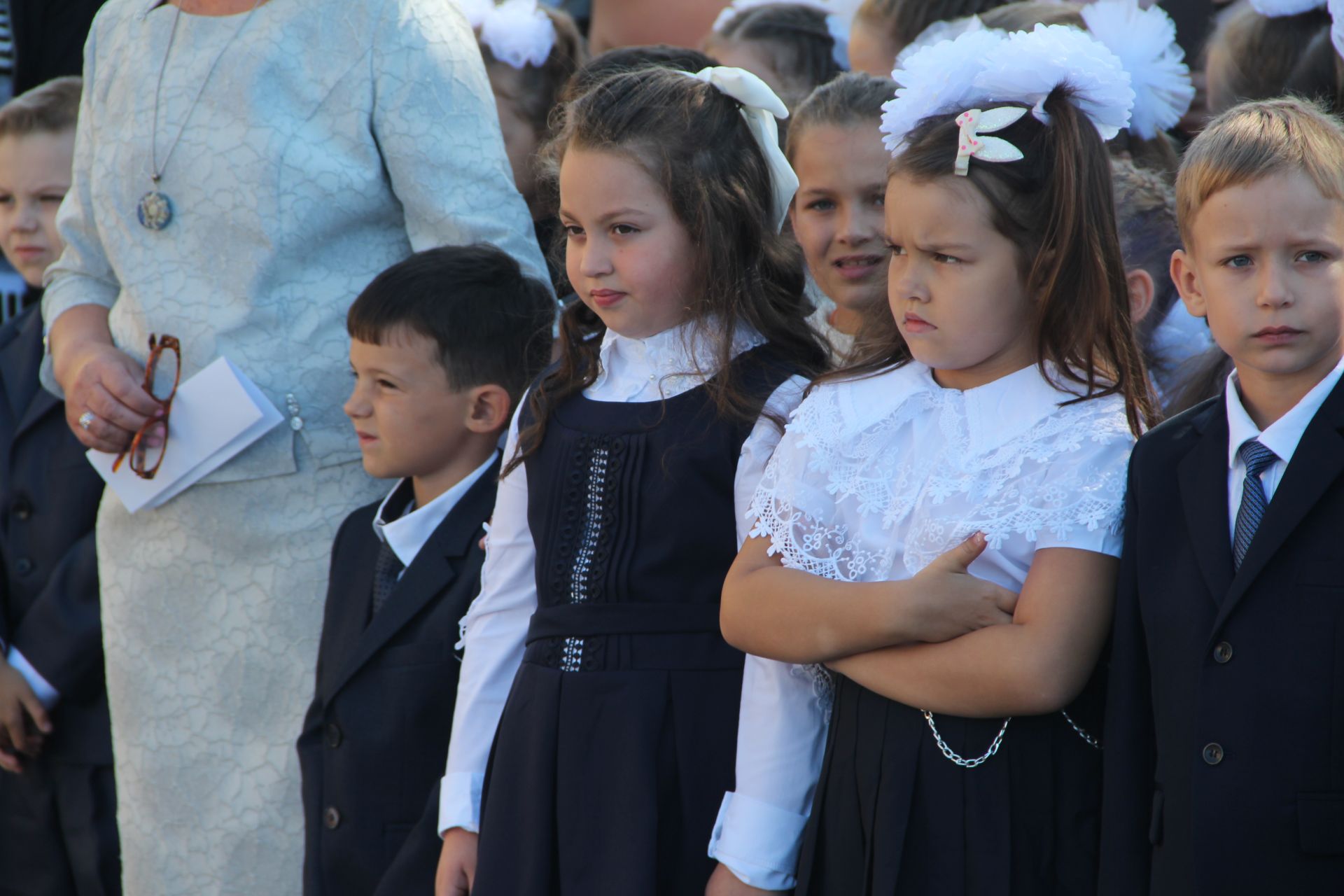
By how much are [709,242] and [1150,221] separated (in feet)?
3.29

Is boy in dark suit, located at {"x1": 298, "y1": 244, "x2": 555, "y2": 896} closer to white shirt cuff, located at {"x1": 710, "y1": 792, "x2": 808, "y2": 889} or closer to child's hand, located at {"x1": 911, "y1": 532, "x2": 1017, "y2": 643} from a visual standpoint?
Result: white shirt cuff, located at {"x1": 710, "y1": 792, "x2": 808, "y2": 889}

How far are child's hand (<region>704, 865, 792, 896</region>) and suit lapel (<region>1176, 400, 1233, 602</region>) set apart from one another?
74cm

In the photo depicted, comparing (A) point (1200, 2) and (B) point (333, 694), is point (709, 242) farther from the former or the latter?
(A) point (1200, 2)

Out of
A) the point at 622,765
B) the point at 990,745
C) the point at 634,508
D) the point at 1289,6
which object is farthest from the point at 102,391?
the point at 1289,6

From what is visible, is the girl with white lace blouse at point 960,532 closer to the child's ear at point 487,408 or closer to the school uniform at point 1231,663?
the school uniform at point 1231,663

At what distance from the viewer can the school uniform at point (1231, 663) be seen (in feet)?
5.51

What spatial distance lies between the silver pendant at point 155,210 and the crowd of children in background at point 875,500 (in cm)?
41

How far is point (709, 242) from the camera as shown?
2.36m

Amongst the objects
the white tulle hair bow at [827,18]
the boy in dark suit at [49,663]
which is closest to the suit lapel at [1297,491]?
the white tulle hair bow at [827,18]

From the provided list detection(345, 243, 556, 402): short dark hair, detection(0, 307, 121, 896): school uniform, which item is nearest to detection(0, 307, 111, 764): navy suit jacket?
detection(0, 307, 121, 896): school uniform

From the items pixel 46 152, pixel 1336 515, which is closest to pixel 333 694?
pixel 1336 515

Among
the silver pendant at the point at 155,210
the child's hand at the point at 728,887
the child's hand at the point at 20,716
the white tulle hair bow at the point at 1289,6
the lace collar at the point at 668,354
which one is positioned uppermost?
the white tulle hair bow at the point at 1289,6

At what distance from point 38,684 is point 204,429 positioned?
107 centimetres

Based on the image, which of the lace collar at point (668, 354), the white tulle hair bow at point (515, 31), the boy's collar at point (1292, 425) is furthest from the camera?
the white tulle hair bow at point (515, 31)
